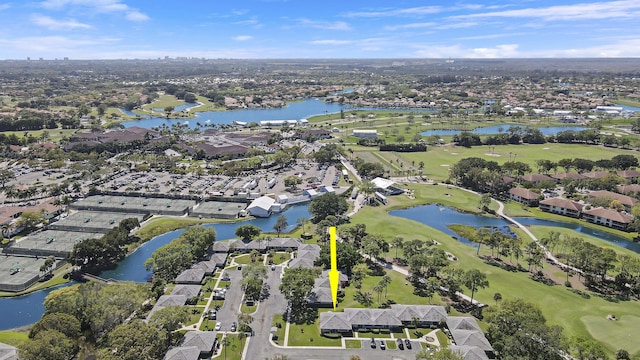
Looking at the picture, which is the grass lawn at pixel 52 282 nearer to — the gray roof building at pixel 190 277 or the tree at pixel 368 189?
the gray roof building at pixel 190 277

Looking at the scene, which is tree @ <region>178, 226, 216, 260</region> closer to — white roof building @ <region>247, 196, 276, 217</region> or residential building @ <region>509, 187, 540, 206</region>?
white roof building @ <region>247, 196, 276, 217</region>

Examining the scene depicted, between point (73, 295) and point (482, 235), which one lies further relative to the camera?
point (482, 235)

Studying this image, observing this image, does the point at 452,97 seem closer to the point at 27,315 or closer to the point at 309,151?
the point at 309,151

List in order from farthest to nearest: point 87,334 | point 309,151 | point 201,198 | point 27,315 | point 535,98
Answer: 1. point 535,98
2. point 309,151
3. point 201,198
4. point 27,315
5. point 87,334

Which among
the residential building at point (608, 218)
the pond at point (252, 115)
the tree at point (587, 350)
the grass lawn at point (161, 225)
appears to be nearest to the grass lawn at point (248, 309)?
the grass lawn at point (161, 225)

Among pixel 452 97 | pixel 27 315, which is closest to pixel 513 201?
pixel 27 315

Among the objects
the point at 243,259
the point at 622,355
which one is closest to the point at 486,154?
the point at 622,355

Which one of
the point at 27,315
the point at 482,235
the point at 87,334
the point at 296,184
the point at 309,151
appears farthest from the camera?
the point at 309,151

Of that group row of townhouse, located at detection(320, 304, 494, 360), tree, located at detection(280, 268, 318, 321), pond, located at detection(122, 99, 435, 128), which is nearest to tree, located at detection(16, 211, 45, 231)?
tree, located at detection(280, 268, 318, 321)
